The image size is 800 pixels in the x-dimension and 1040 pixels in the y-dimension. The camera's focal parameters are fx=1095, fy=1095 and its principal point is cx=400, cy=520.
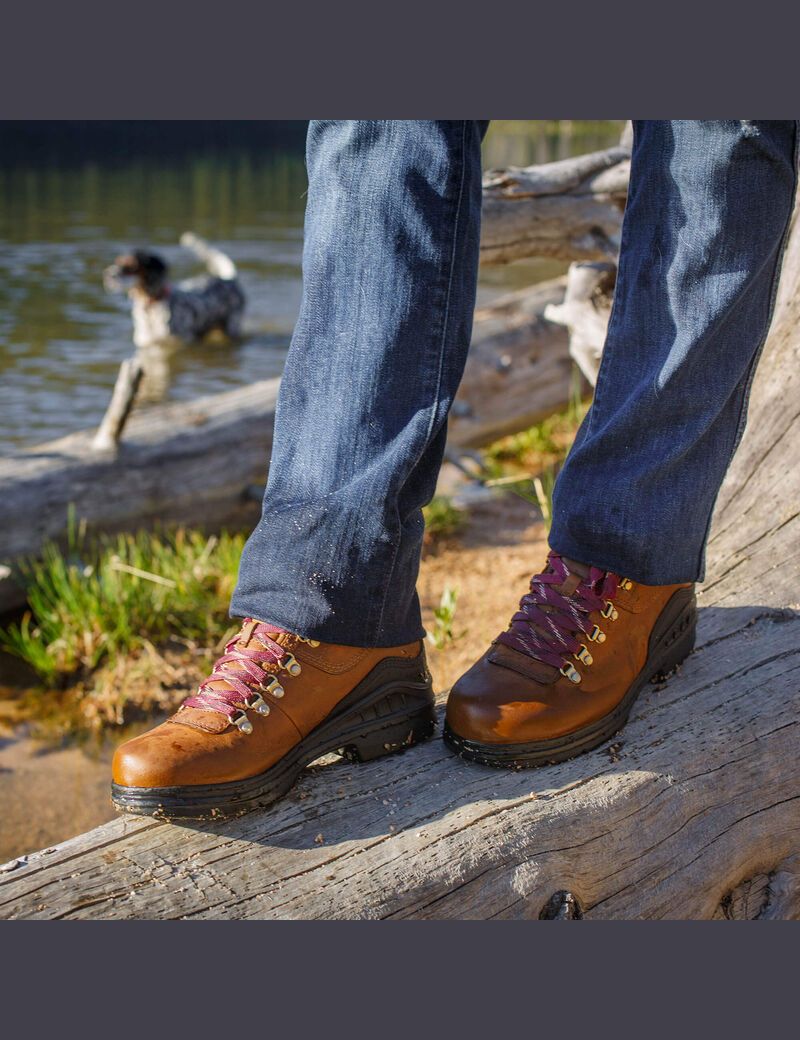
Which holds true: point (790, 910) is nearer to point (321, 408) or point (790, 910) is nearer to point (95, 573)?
point (321, 408)

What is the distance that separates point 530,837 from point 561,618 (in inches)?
16.4

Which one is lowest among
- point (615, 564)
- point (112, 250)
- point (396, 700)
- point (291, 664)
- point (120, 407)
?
point (112, 250)

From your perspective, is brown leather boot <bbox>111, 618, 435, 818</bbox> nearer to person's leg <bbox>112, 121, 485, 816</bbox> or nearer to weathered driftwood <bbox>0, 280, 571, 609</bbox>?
person's leg <bbox>112, 121, 485, 816</bbox>

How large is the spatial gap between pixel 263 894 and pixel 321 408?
0.80 metres

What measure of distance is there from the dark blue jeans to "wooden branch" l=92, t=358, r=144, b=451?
3013mm

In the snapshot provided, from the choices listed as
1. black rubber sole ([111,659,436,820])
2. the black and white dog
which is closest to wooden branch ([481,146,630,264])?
black rubber sole ([111,659,436,820])

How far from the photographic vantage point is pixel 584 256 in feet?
13.1

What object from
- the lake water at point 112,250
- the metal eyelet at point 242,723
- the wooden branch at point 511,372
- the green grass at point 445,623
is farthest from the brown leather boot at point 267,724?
the wooden branch at point 511,372

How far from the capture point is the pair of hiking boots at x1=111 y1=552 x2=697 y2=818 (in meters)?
1.78

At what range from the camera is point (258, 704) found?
6.08 feet

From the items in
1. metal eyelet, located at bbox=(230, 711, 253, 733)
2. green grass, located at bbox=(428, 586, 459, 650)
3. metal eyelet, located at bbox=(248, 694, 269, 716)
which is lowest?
green grass, located at bbox=(428, 586, 459, 650)

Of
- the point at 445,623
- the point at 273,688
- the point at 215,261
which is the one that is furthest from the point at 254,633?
the point at 215,261

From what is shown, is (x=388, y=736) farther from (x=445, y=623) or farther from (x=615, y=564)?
(x=445, y=623)

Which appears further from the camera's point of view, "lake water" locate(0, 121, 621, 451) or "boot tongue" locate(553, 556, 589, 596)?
"lake water" locate(0, 121, 621, 451)
